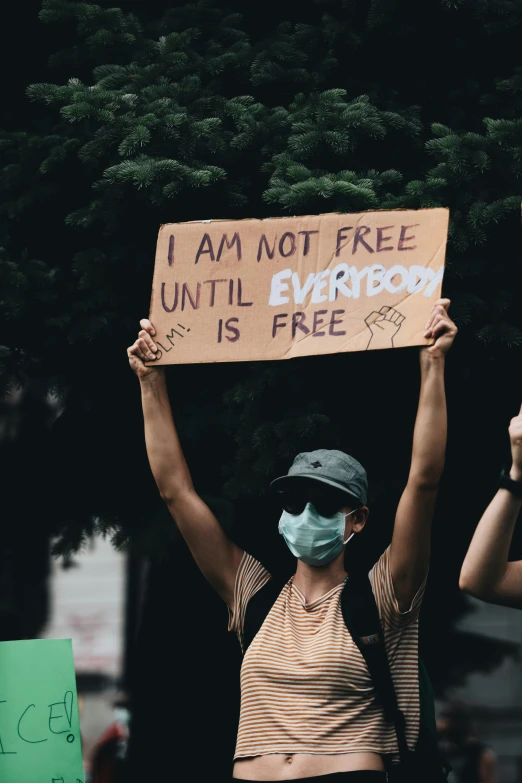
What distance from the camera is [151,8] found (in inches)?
198

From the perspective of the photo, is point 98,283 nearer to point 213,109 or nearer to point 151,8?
point 213,109

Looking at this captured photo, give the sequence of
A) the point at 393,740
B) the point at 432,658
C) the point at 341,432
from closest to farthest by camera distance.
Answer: the point at 393,740 < the point at 341,432 < the point at 432,658

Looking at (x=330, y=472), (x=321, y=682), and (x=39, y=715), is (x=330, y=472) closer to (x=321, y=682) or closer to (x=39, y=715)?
(x=321, y=682)

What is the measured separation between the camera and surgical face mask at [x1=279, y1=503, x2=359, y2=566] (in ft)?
11.4

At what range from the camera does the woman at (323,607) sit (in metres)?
3.24

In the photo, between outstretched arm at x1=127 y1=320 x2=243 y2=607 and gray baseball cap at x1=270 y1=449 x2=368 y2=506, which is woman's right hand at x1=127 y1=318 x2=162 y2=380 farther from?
gray baseball cap at x1=270 y1=449 x2=368 y2=506

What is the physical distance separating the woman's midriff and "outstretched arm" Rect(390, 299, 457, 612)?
1.46ft

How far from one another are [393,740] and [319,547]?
599 mm

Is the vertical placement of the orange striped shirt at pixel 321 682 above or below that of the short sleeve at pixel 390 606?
below

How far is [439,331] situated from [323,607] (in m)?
0.90

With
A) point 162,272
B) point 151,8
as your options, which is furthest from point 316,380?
point 151,8

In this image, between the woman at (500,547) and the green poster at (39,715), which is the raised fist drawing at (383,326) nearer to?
the woman at (500,547)

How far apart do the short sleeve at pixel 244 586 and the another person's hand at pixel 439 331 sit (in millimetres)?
904

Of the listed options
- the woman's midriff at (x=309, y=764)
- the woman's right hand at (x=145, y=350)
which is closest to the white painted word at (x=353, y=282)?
the woman's right hand at (x=145, y=350)
